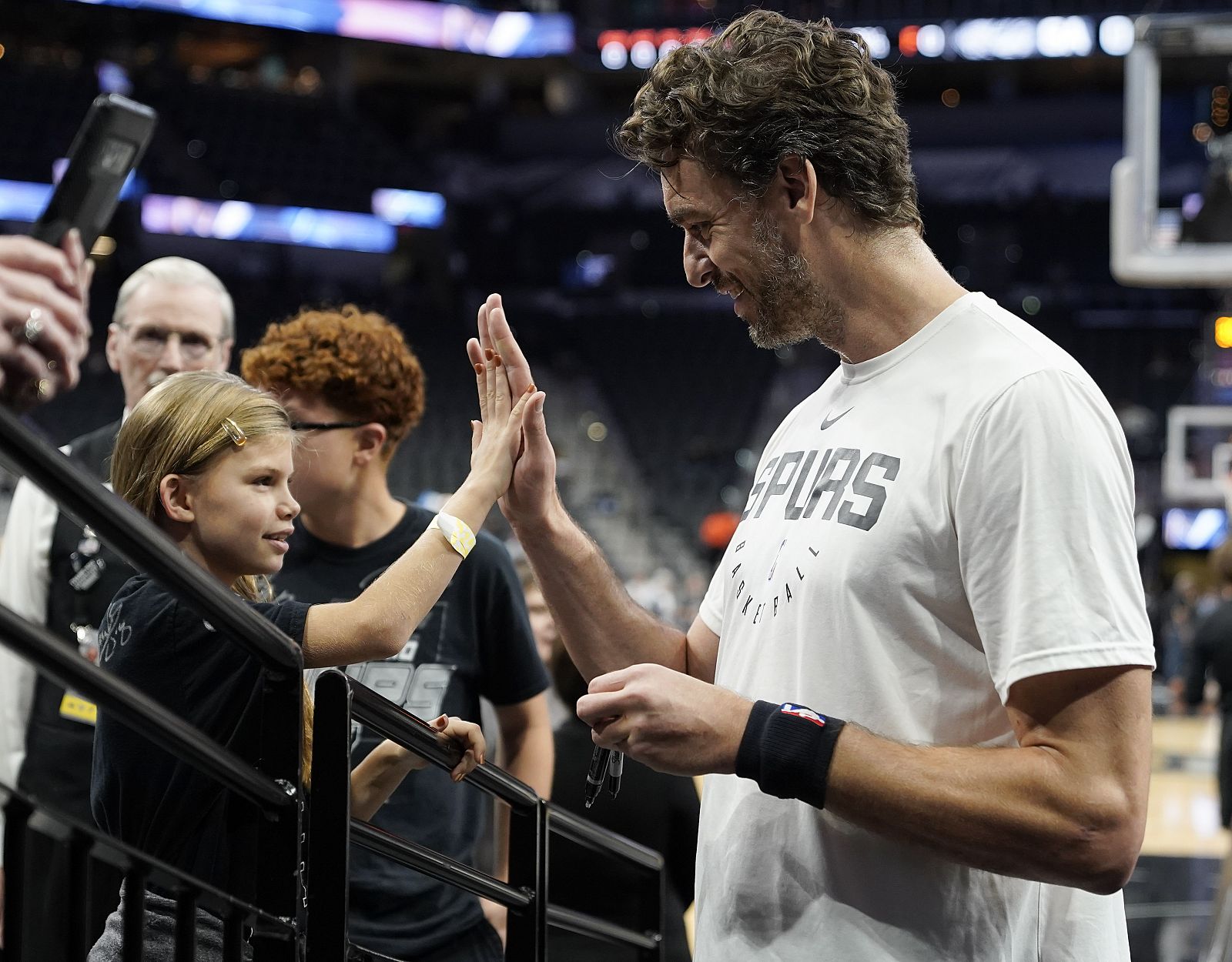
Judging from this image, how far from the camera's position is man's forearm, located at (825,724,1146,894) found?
4.17 ft

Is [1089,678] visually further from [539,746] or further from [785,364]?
[785,364]

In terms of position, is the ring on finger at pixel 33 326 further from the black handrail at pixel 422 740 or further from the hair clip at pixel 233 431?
the hair clip at pixel 233 431

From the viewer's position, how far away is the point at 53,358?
966 mm

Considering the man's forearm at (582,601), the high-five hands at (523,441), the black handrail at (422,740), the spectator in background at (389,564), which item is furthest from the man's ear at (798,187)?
the spectator in background at (389,564)

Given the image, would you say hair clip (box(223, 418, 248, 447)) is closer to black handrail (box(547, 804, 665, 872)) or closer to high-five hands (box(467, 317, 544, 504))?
high-five hands (box(467, 317, 544, 504))

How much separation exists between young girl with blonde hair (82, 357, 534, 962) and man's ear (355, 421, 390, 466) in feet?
1.43

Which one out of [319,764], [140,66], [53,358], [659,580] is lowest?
[659,580]

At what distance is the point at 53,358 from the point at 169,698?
2.39 feet

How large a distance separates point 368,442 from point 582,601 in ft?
2.34

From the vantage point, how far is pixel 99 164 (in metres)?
1.80

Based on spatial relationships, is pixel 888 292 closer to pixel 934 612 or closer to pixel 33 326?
pixel 934 612

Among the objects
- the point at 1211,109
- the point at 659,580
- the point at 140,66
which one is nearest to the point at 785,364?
the point at 659,580

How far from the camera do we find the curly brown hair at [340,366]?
2.34 meters

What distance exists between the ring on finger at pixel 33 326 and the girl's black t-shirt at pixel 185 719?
0.59 metres
